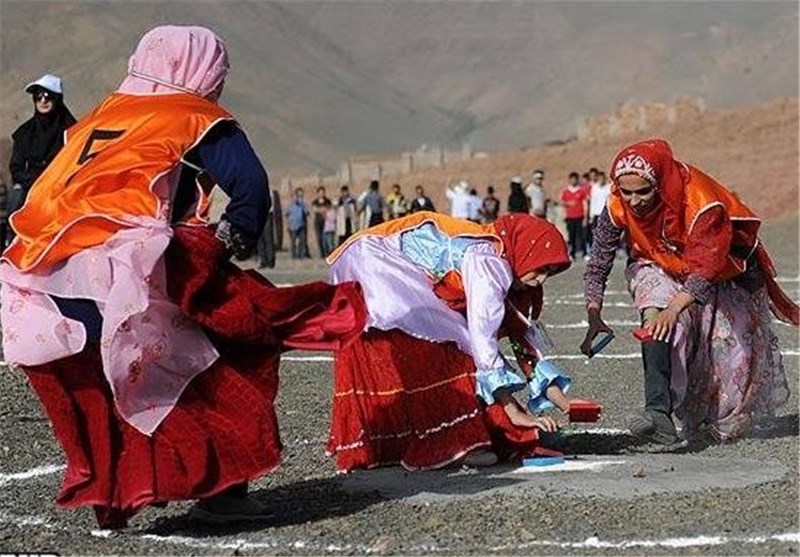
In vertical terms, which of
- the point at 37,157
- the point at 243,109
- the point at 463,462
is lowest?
the point at 463,462

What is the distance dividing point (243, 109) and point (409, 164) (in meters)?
37.3

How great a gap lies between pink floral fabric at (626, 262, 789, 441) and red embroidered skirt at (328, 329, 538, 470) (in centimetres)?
Result: 142

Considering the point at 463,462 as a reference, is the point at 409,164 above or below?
above

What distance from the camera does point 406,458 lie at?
9500 millimetres

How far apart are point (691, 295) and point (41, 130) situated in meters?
4.87

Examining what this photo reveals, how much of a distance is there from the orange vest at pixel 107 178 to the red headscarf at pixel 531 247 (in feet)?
6.10

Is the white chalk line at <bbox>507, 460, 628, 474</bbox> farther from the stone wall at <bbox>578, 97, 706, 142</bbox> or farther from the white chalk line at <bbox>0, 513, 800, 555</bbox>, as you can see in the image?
the stone wall at <bbox>578, 97, 706, 142</bbox>

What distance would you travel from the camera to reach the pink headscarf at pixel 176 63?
808 centimetres

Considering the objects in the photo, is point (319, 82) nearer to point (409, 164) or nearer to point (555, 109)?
point (555, 109)

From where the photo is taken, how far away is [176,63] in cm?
808

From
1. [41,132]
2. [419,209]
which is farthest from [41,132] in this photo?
[419,209]

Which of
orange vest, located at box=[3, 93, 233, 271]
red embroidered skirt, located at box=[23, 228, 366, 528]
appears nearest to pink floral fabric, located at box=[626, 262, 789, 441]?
red embroidered skirt, located at box=[23, 228, 366, 528]

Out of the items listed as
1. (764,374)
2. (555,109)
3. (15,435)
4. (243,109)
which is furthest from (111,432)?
(555,109)

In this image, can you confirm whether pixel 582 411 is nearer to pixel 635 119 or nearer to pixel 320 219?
pixel 320 219
